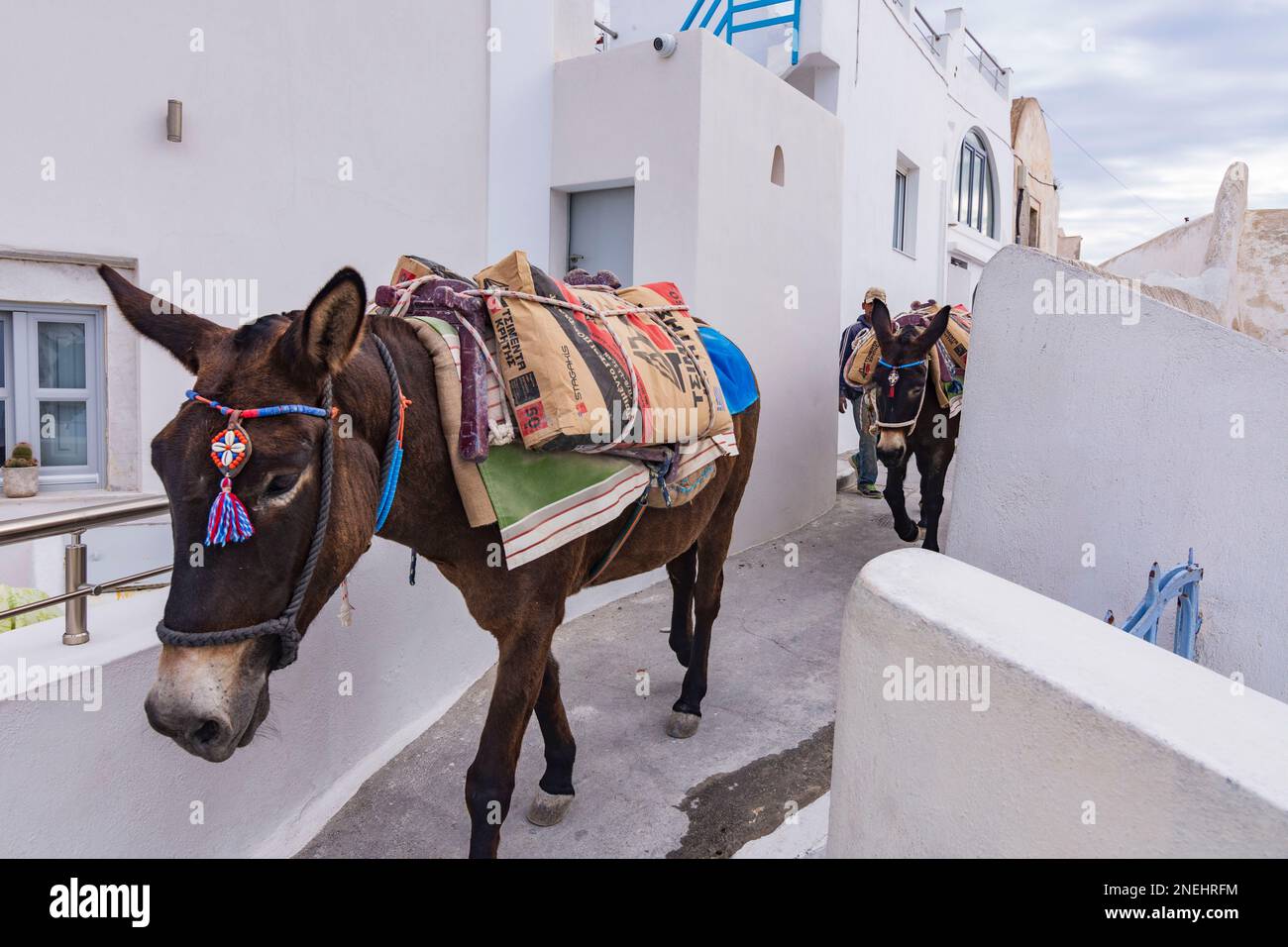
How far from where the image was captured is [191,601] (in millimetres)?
1636

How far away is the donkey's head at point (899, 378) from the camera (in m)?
6.20

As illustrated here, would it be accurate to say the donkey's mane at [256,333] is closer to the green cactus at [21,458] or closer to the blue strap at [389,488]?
the blue strap at [389,488]

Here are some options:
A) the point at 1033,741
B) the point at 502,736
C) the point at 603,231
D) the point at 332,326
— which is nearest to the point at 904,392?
the point at 603,231

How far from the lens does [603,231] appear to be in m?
6.64

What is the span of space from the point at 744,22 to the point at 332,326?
10.4 meters

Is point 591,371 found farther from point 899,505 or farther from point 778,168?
point 778,168

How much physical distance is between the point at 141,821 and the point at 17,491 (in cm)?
223

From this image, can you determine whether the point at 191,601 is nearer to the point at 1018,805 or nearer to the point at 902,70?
the point at 1018,805

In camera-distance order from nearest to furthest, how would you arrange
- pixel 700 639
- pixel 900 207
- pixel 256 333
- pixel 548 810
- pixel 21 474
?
1. pixel 256 333
2. pixel 548 810
3. pixel 21 474
4. pixel 700 639
5. pixel 900 207

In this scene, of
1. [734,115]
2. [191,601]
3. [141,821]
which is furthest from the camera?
[734,115]

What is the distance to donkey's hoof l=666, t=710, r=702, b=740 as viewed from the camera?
13.0 feet

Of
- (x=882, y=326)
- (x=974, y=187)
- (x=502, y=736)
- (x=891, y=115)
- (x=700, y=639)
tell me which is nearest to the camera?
(x=502, y=736)

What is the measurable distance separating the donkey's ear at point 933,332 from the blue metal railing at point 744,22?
4.52 meters

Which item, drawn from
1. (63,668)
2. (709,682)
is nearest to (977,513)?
(709,682)
